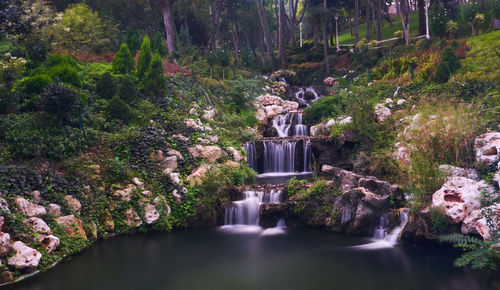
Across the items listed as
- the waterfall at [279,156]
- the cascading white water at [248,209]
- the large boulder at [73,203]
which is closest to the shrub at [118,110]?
the large boulder at [73,203]

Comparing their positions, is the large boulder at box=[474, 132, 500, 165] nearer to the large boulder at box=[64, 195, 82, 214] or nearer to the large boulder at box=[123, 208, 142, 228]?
the large boulder at box=[123, 208, 142, 228]

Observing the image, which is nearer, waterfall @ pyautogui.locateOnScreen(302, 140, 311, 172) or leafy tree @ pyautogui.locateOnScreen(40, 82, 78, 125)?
leafy tree @ pyautogui.locateOnScreen(40, 82, 78, 125)

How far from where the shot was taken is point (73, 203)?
28.1 ft

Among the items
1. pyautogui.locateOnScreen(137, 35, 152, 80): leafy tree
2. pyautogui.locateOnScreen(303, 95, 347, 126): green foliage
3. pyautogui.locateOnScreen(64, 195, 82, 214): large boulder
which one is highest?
pyautogui.locateOnScreen(137, 35, 152, 80): leafy tree

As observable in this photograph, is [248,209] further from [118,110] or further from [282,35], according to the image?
[282,35]

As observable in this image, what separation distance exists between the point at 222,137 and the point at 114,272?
7.77 metres

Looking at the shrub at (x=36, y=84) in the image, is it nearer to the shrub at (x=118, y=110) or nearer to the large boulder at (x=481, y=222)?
the shrub at (x=118, y=110)

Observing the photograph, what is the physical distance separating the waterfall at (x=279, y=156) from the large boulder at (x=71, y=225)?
26.5 ft

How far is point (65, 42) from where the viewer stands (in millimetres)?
18594

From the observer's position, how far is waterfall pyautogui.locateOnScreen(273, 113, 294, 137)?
704 inches

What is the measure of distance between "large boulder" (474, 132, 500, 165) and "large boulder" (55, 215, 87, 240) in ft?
29.3

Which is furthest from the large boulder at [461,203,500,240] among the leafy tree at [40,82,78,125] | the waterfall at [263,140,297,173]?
the leafy tree at [40,82,78,125]

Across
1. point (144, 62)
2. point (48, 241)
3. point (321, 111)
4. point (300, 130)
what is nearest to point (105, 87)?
point (144, 62)

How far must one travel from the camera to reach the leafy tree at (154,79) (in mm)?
15219
